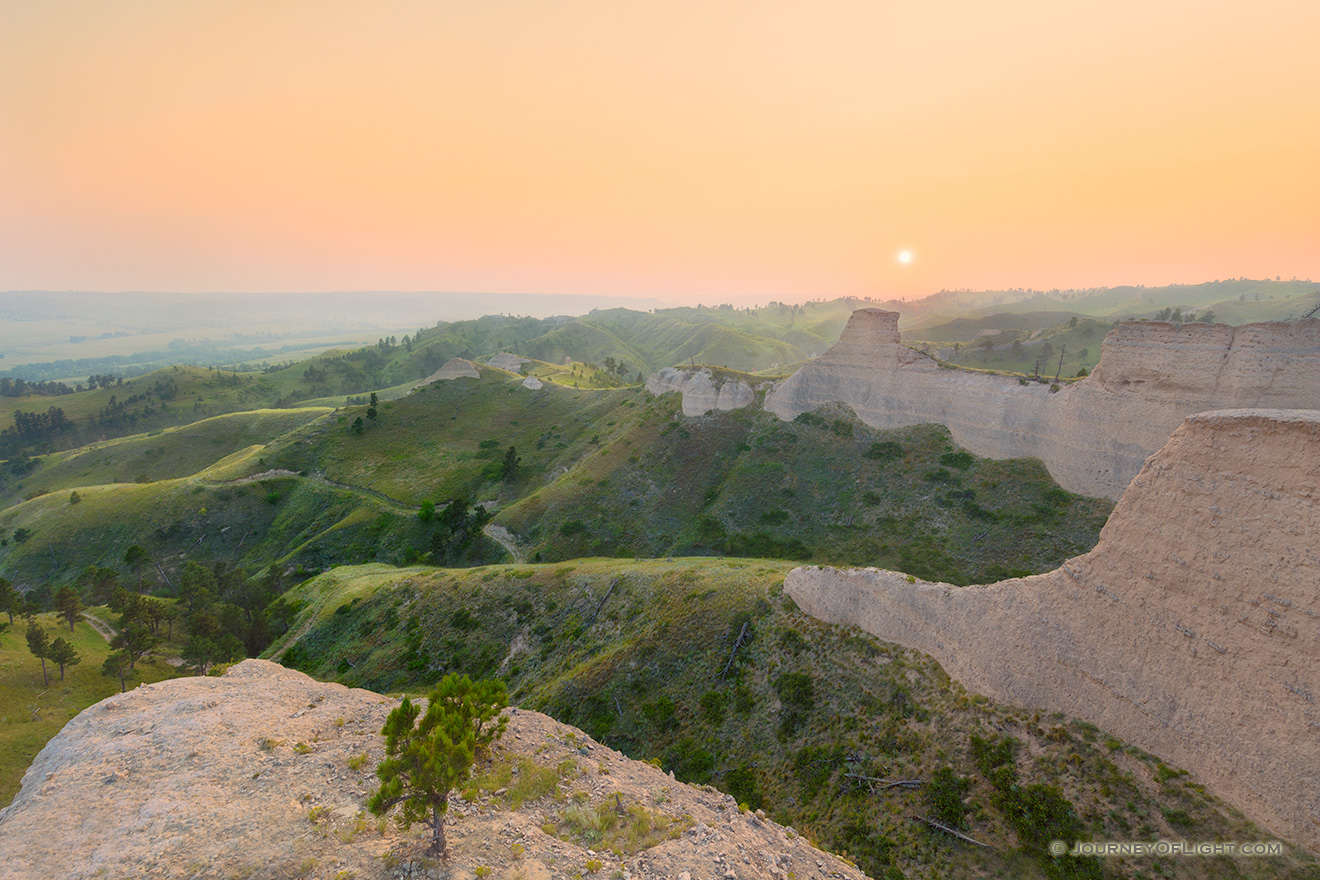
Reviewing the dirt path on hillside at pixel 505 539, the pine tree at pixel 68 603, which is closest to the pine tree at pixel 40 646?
the pine tree at pixel 68 603

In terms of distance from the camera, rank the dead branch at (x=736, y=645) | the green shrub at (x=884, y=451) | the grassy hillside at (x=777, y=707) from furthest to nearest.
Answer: the green shrub at (x=884, y=451) → the dead branch at (x=736, y=645) → the grassy hillside at (x=777, y=707)

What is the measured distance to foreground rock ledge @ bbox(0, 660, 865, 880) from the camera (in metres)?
13.5

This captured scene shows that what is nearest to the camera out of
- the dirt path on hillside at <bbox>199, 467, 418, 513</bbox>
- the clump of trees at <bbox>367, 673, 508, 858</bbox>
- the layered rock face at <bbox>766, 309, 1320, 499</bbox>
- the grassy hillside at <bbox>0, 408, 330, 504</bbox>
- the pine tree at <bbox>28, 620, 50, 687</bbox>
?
the clump of trees at <bbox>367, 673, 508, 858</bbox>

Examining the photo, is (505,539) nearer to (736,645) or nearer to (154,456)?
(736,645)

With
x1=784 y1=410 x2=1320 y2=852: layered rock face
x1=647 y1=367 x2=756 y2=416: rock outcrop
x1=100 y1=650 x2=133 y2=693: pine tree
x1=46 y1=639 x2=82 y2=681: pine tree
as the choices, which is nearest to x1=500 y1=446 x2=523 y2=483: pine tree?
x1=647 y1=367 x2=756 y2=416: rock outcrop

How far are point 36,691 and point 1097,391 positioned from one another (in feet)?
326

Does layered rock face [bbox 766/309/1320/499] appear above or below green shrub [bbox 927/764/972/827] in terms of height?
above

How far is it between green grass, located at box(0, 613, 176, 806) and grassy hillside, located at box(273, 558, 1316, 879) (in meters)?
15.5

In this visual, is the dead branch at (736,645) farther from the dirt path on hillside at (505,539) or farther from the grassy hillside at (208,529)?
the grassy hillside at (208,529)

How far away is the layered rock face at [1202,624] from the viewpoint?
16.2 meters

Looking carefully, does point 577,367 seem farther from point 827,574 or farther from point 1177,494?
point 1177,494

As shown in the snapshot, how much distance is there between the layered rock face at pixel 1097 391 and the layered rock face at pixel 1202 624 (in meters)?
28.9

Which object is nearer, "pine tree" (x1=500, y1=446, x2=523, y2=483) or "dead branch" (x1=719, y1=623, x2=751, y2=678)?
"dead branch" (x1=719, y1=623, x2=751, y2=678)

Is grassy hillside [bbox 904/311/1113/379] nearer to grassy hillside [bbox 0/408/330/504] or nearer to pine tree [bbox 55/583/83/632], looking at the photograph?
pine tree [bbox 55/583/83/632]
